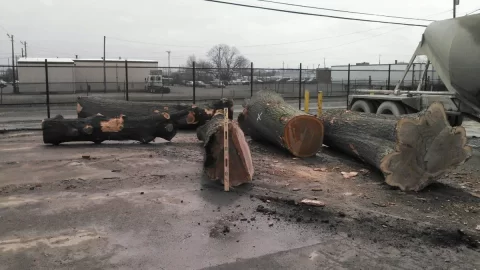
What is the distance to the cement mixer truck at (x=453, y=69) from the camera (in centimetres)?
950

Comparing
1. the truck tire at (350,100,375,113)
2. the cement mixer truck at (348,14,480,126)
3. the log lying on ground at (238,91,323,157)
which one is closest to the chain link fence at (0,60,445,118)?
the truck tire at (350,100,375,113)

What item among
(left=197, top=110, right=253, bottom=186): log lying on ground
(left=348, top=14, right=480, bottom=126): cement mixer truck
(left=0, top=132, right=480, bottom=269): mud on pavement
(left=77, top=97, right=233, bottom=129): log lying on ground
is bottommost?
(left=0, top=132, right=480, bottom=269): mud on pavement

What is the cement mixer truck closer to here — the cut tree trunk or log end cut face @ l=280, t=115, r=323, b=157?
log end cut face @ l=280, t=115, r=323, b=157

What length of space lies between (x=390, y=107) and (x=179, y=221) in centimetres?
891

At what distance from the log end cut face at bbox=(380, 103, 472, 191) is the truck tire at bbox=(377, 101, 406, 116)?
5.62 m

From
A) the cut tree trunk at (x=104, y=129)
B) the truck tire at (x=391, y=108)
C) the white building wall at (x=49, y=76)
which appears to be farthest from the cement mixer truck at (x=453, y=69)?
the white building wall at (x=49, y=76)

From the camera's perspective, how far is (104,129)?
9695 mm

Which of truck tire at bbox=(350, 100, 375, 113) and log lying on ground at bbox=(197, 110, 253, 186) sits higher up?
truck tire at bbox=(350, 100, 375, 113)

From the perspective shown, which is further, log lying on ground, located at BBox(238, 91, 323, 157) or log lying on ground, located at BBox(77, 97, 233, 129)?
log lying on ground, located at BBox(77, 97, 233, 129)

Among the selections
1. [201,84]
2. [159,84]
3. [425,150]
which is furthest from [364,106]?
[159,84]

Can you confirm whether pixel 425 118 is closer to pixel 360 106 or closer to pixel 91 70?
pixel 360 106

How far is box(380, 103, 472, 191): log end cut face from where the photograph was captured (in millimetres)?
6168

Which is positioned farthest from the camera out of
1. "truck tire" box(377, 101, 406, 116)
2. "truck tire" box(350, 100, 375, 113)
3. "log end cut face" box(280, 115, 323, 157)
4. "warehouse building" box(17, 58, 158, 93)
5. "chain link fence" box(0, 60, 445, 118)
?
"warehouse building" box(17, 58, 158, 93)

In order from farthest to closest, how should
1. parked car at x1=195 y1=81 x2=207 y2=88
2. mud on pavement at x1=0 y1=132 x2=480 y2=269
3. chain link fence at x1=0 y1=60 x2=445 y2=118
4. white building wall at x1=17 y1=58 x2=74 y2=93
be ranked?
white building wall at x1=17 y1=58 x2=74 y2=93, parked car at x1=195 y1=81 x2=207 y2=88, chain link fence at x1=0 y1=60 x2=445 y2=118, mud on pavement at x1=0 y1=132 x2=480 y2=269
